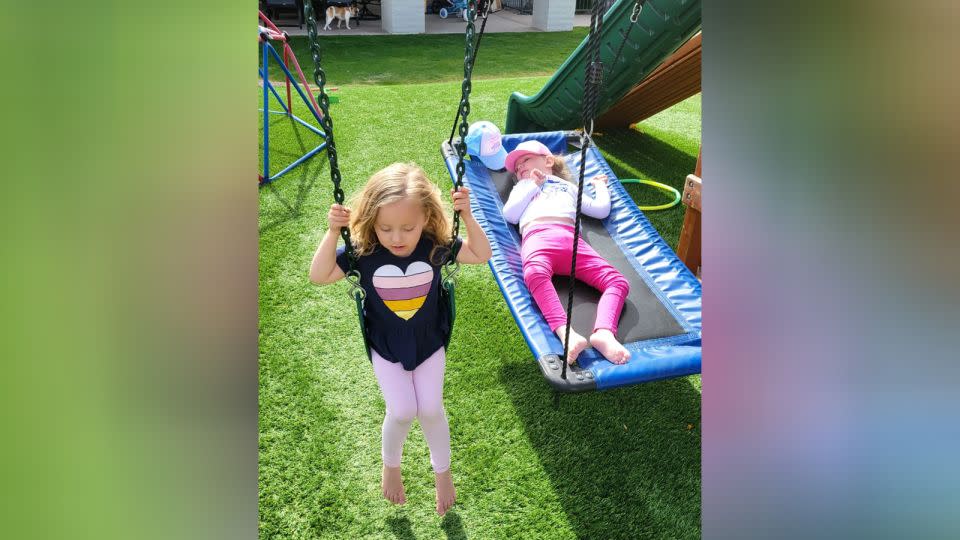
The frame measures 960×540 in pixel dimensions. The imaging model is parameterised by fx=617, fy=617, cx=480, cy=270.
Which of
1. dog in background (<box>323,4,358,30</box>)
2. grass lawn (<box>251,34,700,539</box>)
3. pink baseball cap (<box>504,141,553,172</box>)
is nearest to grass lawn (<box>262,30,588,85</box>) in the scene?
dog in background (<box>323,4,358,30</box>)

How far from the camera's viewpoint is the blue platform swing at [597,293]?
104 inches

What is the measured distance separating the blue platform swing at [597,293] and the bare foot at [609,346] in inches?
1.3

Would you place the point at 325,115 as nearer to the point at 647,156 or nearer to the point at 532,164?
the point at 532,164

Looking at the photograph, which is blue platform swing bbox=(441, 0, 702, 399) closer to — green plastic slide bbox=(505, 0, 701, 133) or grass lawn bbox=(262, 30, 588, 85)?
green plastic slide bbox=(505, 0, 701, 133)

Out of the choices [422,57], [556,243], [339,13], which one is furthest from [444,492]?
[339,13]

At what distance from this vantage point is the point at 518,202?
4.15 meters

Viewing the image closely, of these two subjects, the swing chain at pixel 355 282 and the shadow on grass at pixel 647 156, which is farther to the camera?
the shadow on grass at pixel 647 156

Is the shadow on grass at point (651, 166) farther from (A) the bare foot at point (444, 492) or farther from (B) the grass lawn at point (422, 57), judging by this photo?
(B) the grass lawn at point (422, 57)

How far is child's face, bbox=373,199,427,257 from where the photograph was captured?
2.08m

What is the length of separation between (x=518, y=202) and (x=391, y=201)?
2.16 m

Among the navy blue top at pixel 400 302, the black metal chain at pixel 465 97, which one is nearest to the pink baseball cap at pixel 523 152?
the black metal chain at pixel 465 97
